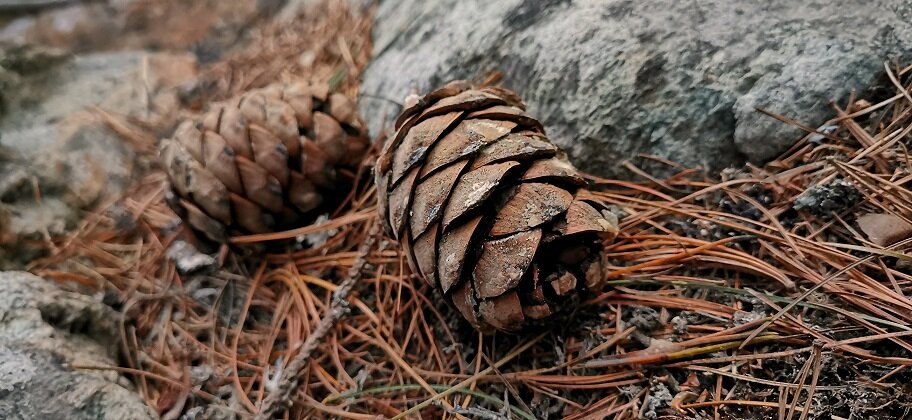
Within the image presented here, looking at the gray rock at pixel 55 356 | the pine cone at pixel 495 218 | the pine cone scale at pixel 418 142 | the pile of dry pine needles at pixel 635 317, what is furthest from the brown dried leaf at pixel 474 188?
the gray rock at pixel 55 356

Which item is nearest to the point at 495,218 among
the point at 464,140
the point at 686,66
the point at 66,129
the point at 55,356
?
the point at 464,140

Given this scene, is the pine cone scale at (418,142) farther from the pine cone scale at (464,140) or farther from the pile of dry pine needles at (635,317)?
the pile of dry pine needles at (635,317)

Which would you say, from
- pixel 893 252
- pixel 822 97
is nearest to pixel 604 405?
pixel 893 252

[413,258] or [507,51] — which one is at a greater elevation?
[507,51]

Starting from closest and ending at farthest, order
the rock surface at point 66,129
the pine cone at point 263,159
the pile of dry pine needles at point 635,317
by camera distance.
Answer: the pile of dry pine needles at point 635,317
the pine cone at point 263,159
the rock surface at point 66,129

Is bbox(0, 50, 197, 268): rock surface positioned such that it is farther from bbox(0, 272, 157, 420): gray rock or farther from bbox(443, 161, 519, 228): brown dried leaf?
bbox(443, 161, 519, 228): brown dried leaf

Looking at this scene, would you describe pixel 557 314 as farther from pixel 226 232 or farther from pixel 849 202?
pixel 226 232
